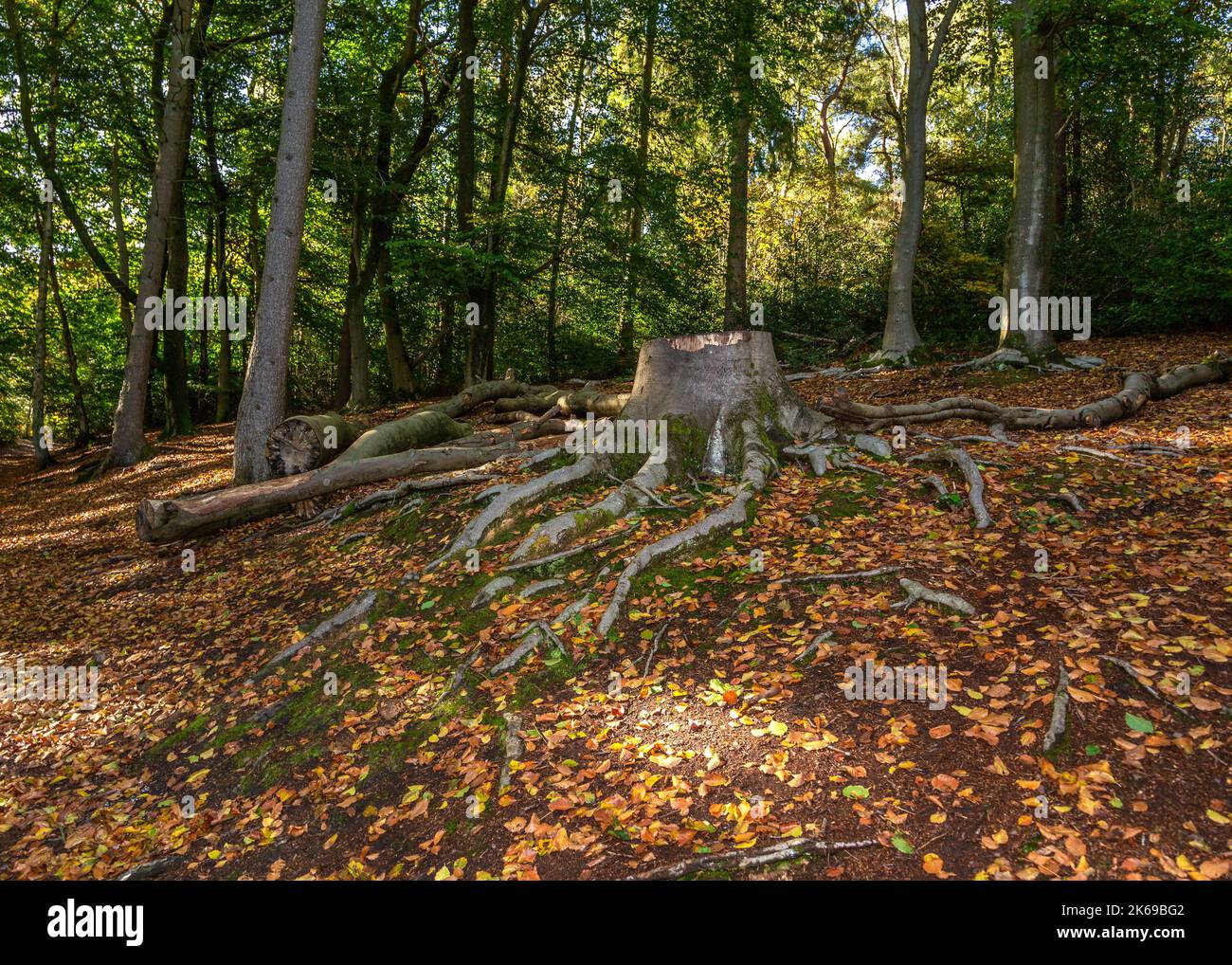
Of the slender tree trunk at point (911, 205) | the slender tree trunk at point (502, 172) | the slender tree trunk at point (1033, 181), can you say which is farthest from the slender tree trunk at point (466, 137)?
the slender tree trunk at point (1033, 181)

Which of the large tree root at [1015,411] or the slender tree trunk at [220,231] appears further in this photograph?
the slender tree trunk at [220,231]

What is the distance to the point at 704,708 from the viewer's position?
4.27 m

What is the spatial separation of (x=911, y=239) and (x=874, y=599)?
41.0 ft

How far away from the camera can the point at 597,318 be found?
23.1 m

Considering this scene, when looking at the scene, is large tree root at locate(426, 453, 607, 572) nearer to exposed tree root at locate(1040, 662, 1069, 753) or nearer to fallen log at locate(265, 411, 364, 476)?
fallen log at locate(265, 411, 364, 476)

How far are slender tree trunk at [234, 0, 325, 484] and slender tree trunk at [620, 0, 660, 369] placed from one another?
343 inches

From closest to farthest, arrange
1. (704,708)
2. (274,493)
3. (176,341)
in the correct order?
(704,708), (274,493), (176,341)

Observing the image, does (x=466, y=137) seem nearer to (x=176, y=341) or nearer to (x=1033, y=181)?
(x=176, y=341)

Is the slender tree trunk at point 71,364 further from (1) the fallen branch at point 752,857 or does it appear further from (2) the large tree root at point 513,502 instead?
(1) the fallen branch at point 752,857

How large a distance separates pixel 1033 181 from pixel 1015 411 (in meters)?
6.13

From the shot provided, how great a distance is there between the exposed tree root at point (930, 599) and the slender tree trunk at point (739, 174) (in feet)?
38.9

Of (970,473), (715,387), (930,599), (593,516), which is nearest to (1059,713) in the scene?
(930,599)

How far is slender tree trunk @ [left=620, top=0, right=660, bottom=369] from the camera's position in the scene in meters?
16.2

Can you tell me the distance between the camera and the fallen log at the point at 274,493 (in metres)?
8.33
